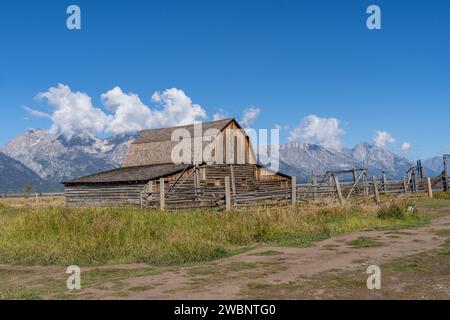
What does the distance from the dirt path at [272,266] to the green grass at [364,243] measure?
33mm

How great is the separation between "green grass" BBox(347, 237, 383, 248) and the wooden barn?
59.5 ft

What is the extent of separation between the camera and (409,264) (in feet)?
30.9

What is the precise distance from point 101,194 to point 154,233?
983 inches

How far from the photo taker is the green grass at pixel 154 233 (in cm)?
1147

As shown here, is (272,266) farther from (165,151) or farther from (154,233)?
(165,151)

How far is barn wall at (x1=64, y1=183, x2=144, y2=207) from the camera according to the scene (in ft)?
113

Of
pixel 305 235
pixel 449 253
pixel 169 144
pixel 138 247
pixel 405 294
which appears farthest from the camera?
pixel 169 144

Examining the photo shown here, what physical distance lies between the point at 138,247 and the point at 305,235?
17.5 feet

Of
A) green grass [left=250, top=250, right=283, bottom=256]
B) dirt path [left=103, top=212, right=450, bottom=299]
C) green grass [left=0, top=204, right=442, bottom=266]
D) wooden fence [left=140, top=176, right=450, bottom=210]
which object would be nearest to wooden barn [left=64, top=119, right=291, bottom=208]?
wooden fence [left=140, top=176, right=450, bottom=210]

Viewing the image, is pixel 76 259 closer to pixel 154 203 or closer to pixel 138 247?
pixel 138 247

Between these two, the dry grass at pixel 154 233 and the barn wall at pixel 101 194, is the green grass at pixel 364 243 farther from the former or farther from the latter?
the barn wall at pixel 101 194

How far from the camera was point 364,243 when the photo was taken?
12.6 metres

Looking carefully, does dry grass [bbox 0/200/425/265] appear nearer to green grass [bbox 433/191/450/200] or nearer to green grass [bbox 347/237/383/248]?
green grass [bbox 347/237/383/248]
